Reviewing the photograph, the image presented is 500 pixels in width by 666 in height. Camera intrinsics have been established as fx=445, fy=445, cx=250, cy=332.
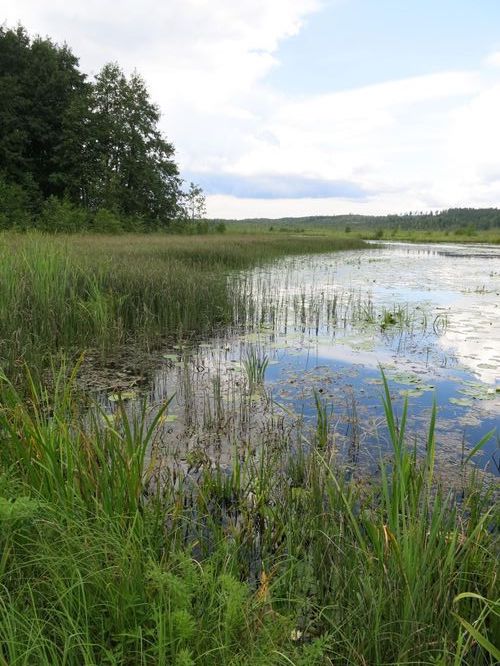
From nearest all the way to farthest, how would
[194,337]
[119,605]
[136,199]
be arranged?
1. [119,605]
2. [194,337]
3. [136,199]

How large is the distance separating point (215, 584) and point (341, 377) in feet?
13.8

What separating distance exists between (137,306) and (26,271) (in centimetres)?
183

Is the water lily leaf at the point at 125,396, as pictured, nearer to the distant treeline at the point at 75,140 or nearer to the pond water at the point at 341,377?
the pond water at the point at 341,377

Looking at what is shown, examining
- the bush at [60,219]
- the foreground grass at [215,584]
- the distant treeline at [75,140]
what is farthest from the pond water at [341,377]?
the distant treeline at [75,140]

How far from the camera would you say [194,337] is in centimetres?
742

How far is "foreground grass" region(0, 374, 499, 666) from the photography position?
1.47 metres

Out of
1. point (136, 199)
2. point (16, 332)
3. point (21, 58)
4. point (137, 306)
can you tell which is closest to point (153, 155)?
point (136, 199)

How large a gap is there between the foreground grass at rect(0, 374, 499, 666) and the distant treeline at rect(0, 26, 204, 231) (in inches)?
910

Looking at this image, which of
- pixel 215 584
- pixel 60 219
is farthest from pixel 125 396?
pixel 60 219

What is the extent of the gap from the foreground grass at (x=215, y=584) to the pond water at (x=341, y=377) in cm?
89

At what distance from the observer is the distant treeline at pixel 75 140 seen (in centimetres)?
2577

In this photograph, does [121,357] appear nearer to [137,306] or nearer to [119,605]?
[137,306]

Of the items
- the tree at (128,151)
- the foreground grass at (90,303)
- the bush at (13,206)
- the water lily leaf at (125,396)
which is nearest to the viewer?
the water lily leaf at (125,396)

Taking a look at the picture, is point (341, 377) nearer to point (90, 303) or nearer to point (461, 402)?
point (461, 402)
